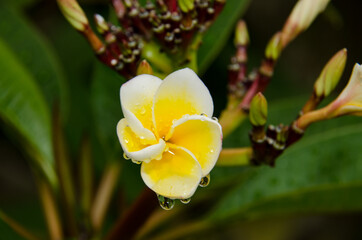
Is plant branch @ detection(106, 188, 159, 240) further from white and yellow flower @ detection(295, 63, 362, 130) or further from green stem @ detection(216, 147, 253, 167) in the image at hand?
white and yellow flower @ detection(295, 63, 362, 130)

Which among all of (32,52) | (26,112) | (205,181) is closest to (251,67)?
(32,52)

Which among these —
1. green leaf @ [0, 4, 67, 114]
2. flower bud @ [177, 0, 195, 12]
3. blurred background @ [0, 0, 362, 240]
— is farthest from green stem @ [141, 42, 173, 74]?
blurred background @ [0, 0, 362, 240]

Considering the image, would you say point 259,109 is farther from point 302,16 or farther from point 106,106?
point 106,106

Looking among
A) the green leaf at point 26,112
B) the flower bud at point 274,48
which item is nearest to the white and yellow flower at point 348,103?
the flower bud at point 274,48

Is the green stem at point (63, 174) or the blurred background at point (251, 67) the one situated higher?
the green stem at point (63, 174)

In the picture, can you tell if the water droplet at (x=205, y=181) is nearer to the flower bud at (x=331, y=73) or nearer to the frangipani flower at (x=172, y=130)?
the frangipani flower at (x=172, y=130)
